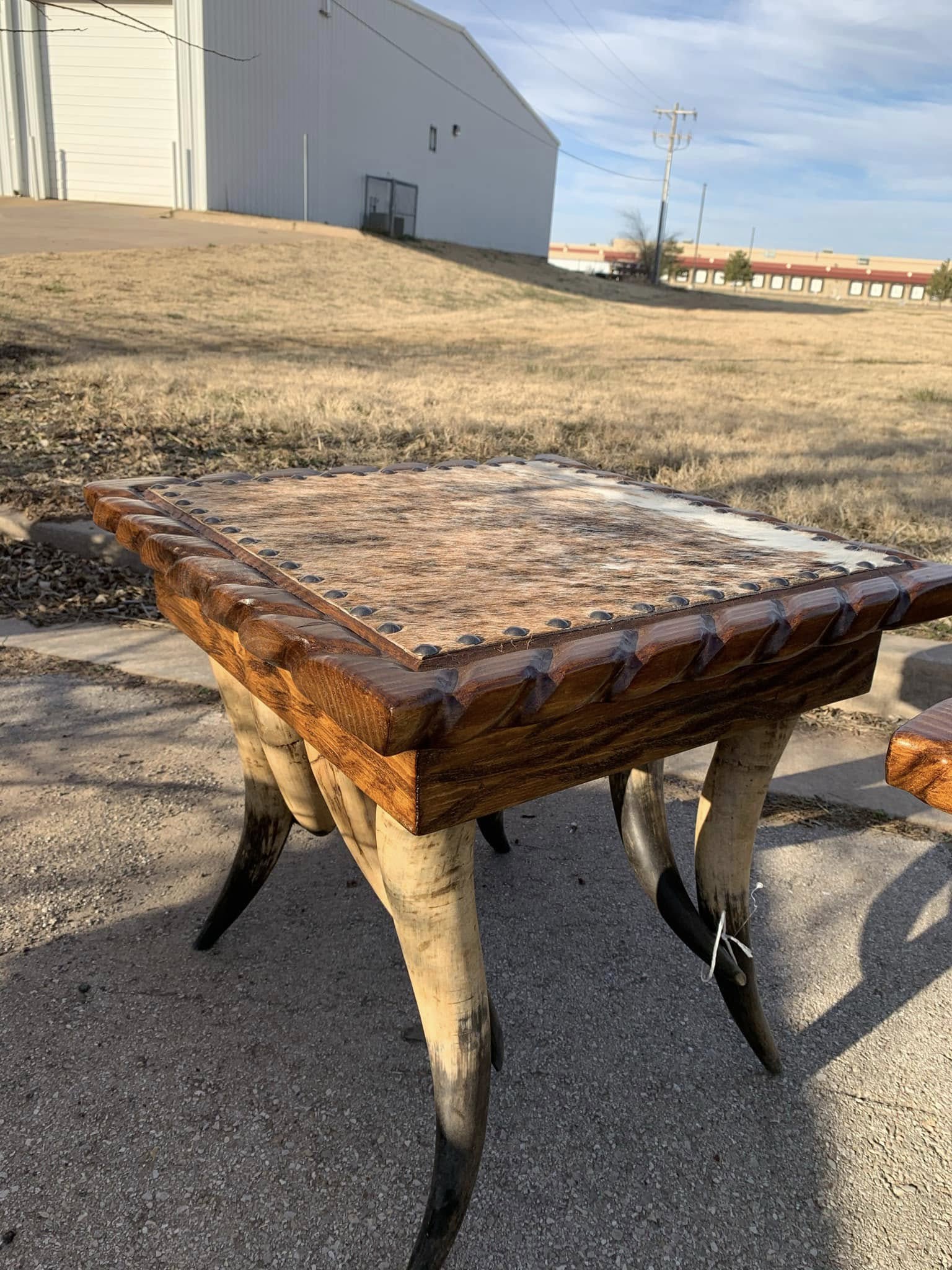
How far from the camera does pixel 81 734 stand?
298 centimetres

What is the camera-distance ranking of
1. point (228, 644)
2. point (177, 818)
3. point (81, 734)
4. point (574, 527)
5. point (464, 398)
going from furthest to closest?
1. point (464, 398)
2. point (81, 734)
3. point (177, 818)
4. point (574, 527)
5. point (228, 644)

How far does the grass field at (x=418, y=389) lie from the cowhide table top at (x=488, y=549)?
3109mm

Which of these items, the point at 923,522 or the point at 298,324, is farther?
the point at 298,324

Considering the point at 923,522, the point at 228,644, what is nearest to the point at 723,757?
the point at 228,644

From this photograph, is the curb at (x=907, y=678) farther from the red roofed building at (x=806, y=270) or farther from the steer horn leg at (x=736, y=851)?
the red roofed building at (x=806, y=270)

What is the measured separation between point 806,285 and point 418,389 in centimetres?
7718

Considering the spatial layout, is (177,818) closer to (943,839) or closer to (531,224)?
(943,839)

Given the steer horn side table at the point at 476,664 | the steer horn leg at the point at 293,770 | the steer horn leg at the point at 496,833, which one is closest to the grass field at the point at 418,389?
the steer horn leg at the point at 496,833

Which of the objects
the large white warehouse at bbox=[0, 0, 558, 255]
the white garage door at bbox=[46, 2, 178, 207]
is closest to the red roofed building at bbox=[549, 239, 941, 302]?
the large white warehouse at bbox=[0, 0, 558, 255]

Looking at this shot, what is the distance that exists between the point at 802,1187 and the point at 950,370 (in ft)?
47.4

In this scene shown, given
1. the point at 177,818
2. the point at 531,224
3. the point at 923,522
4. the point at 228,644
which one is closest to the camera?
the point at 228,644

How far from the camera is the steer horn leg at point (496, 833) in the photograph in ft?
8.00

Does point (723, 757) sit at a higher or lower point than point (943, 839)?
higher

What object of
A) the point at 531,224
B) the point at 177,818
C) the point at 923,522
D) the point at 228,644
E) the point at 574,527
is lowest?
the point at 177,818
